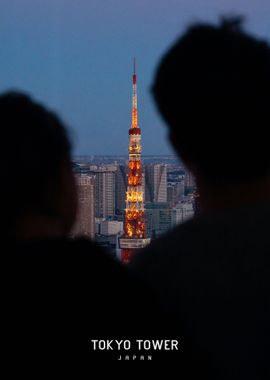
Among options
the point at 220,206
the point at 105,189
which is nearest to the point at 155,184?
the point at 105,189

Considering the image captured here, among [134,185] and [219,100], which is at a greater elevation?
[219,100]

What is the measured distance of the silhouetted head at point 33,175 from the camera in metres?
0.82

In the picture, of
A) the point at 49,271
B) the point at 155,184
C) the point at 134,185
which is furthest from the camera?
the point at 155,184

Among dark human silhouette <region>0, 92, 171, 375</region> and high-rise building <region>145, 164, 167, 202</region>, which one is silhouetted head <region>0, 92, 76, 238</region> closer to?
dark human silhouette <region>0, 92, 171, 375</region>

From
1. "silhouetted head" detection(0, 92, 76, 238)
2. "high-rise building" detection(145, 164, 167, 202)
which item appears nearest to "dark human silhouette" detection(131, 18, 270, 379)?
"silhouetted head" detection(0, 92, 76, 238)

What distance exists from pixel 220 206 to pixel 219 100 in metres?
0.12

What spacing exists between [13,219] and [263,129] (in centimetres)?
29

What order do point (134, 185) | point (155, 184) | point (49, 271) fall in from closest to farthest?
point (49, 271), point (134, 185), point (155, 184)

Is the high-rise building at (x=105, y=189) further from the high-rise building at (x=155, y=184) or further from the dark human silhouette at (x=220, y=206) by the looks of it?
the dark human silhouette at (x=220, y=206)

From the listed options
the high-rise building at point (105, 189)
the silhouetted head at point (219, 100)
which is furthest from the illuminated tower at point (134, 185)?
the silhouetted head at point (219, 100)

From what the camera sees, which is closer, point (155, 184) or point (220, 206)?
point (220, 206)

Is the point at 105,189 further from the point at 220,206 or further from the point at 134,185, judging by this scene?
the point at 220,206

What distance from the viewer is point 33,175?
0.82 m

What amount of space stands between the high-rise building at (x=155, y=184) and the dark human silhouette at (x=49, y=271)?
1.16 metres
